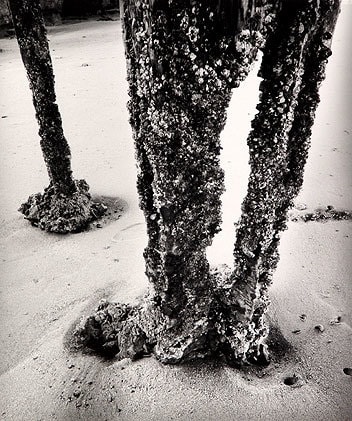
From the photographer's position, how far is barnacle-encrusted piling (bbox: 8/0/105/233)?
2.51 metres

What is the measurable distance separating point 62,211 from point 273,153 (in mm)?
2123

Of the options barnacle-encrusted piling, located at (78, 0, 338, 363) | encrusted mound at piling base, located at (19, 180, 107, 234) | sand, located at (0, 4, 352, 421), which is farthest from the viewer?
encrusted mound at piling base, located at (19, 180, 107, 234)

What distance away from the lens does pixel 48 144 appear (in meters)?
2.89

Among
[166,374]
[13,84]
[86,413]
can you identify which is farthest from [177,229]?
[13,84]

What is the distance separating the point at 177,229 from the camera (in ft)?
4.56

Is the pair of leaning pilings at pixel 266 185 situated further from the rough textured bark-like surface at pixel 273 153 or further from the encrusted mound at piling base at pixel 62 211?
the encrusted mound at piling base at pixel 62 211

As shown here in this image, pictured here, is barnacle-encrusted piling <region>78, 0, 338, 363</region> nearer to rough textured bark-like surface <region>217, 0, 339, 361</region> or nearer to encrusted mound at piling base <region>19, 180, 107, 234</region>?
rough textured bark-like surface <region>217, 0, 339, 361</region>

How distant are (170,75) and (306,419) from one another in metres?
1.38

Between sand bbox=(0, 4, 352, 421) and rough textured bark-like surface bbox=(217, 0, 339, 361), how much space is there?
239 mm

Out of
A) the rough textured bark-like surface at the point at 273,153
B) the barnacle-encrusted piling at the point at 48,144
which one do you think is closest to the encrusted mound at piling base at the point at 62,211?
the barnacle-encrusted piling at the point at 48,144

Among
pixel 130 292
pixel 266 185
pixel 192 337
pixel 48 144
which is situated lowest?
pixel 130 292

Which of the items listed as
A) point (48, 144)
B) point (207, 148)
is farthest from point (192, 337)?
point (48, 144)

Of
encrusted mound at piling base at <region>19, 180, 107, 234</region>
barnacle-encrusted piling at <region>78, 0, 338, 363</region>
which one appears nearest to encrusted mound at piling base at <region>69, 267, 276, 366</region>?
barnacle-encrusted piling at <region>78, 0, 338, 363</region>

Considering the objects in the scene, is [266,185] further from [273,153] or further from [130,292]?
[130,292]
